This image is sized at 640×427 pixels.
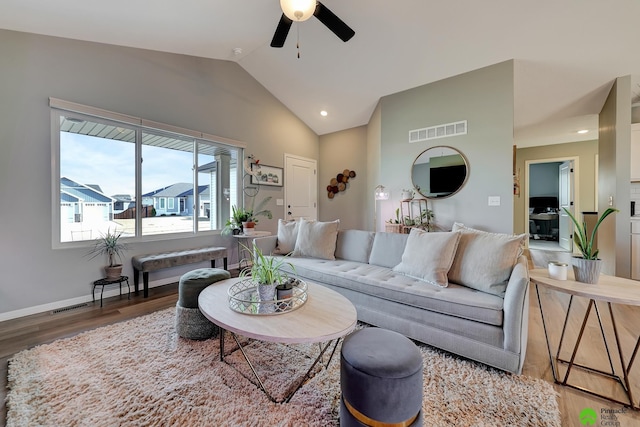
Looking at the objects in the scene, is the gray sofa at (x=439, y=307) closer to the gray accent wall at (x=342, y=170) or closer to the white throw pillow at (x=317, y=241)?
the white throw pillow at (x=317, y=241)

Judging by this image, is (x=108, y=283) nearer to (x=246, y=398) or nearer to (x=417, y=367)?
(x=246, y=398)

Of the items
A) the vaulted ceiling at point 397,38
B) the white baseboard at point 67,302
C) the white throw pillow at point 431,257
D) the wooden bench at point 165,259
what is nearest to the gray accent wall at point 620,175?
the vaulted ceiling at point 397,38

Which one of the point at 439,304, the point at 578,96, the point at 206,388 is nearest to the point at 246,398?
the point at 206,388

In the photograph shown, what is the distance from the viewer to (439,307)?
1.80 meters

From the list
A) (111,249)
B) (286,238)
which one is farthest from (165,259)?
(286,238)

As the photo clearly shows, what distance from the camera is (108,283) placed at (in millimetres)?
2875

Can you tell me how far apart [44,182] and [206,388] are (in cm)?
285

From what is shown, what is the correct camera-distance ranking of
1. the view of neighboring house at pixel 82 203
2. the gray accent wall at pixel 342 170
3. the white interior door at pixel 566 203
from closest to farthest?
the view of neighboring house at pixel 82 203
the gray accent wall at pixel 342 170
the white interior door at pixel 566 203

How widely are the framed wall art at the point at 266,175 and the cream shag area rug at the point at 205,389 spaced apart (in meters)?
3.27

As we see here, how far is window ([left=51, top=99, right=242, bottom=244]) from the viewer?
9.35 feet

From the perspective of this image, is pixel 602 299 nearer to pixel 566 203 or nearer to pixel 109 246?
pixel 109 246

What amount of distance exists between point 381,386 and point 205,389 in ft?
3.56

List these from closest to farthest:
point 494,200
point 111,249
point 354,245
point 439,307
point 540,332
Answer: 1. point 439,307
2. point 540,332
3. point 354,245
4. point 111,249
5. point 494,200

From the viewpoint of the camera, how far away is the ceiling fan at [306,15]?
6.77 ft
